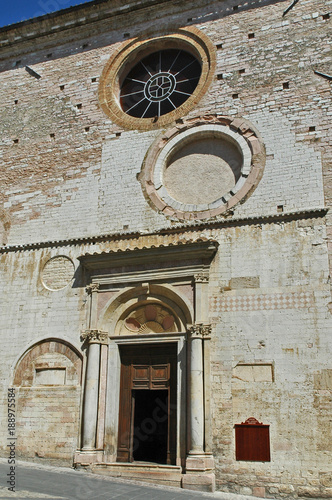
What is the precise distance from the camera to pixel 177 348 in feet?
32.5

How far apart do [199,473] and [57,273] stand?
201 inches

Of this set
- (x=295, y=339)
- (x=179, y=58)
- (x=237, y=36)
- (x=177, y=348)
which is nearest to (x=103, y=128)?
(x=179, y=58)

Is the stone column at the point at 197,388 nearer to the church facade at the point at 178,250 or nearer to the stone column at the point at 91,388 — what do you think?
the church facade at the point at 178,250

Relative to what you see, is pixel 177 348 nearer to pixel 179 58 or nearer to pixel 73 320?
pixel 73 320

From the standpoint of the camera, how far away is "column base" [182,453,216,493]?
8641 mm

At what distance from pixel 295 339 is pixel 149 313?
2.98 meters

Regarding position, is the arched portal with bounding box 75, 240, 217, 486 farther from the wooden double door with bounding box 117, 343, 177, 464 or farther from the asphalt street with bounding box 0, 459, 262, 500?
the asphalt street with bounding box 0, 459, 262, 500

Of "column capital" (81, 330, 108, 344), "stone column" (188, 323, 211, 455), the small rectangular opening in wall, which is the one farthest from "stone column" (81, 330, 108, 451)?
"stone column" (188, 323, 211, 455)

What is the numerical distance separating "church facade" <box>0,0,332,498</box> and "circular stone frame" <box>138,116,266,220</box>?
4 centimetres

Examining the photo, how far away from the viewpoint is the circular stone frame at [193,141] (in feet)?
34.3

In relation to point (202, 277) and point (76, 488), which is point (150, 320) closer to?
point (202, 277)

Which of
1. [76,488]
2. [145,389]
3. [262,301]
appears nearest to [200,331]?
[262,301]

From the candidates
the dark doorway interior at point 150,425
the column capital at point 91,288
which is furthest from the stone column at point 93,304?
the dark doorway interior at point 150,425

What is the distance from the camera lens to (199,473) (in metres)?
8.73
